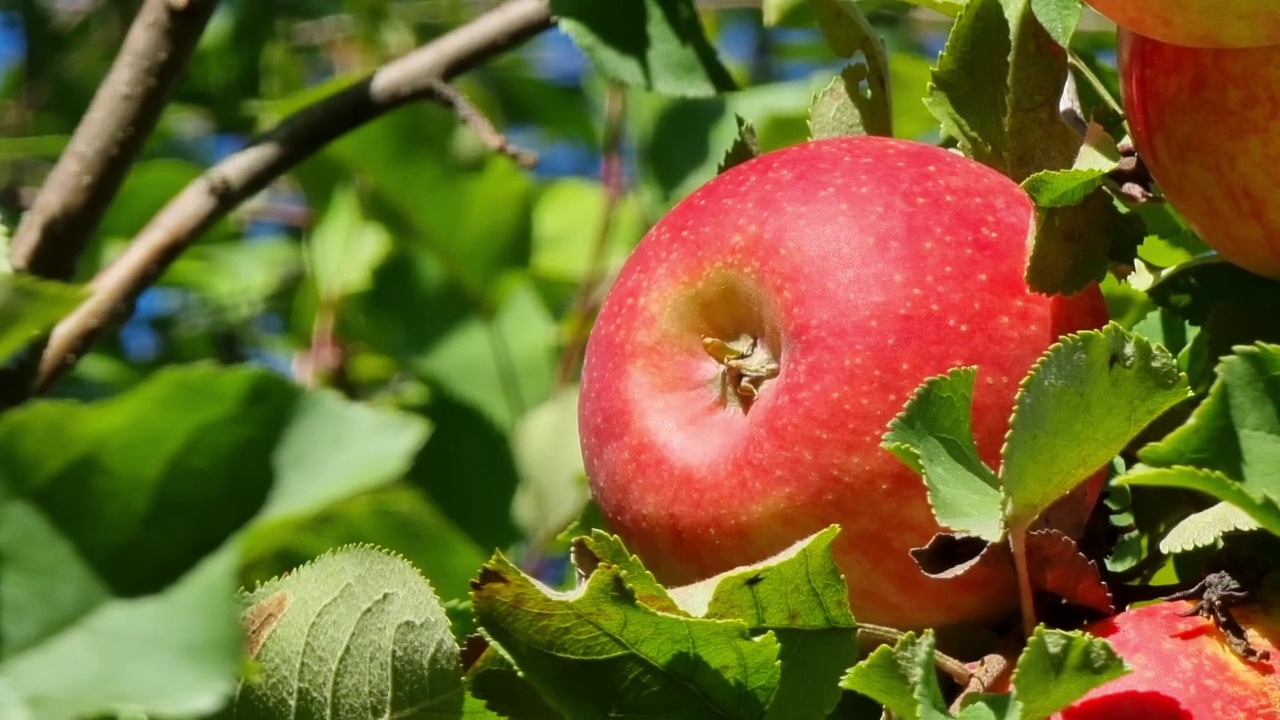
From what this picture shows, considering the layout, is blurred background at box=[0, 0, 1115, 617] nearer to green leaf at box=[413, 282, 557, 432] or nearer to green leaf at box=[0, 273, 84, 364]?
green leaf at box=[413, 282, 557, 432]

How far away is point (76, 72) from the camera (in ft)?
6.67

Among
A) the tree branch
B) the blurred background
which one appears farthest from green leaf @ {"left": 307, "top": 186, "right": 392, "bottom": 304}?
the tree branch

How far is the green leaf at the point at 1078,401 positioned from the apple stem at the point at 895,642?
7 centimetres

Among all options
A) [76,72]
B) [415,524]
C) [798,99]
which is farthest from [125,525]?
[76,72]

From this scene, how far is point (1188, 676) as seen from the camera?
57cm

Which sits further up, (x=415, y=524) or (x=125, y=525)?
(x=125, y=525)

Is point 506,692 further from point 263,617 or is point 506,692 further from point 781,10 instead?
point 781,10

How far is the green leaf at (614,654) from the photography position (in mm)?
573

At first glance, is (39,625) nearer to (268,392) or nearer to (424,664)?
(268,392)

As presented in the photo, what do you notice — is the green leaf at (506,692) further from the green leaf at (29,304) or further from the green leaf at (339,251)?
the green leaf at (339,251)

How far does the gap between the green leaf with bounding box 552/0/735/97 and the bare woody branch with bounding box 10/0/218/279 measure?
0.26 metres

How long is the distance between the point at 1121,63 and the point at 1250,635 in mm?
251

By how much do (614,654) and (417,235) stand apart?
102 centimetres

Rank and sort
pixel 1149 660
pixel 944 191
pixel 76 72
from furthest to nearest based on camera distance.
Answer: pixel 76 72
pixel 944 191
pixel 1149 660
